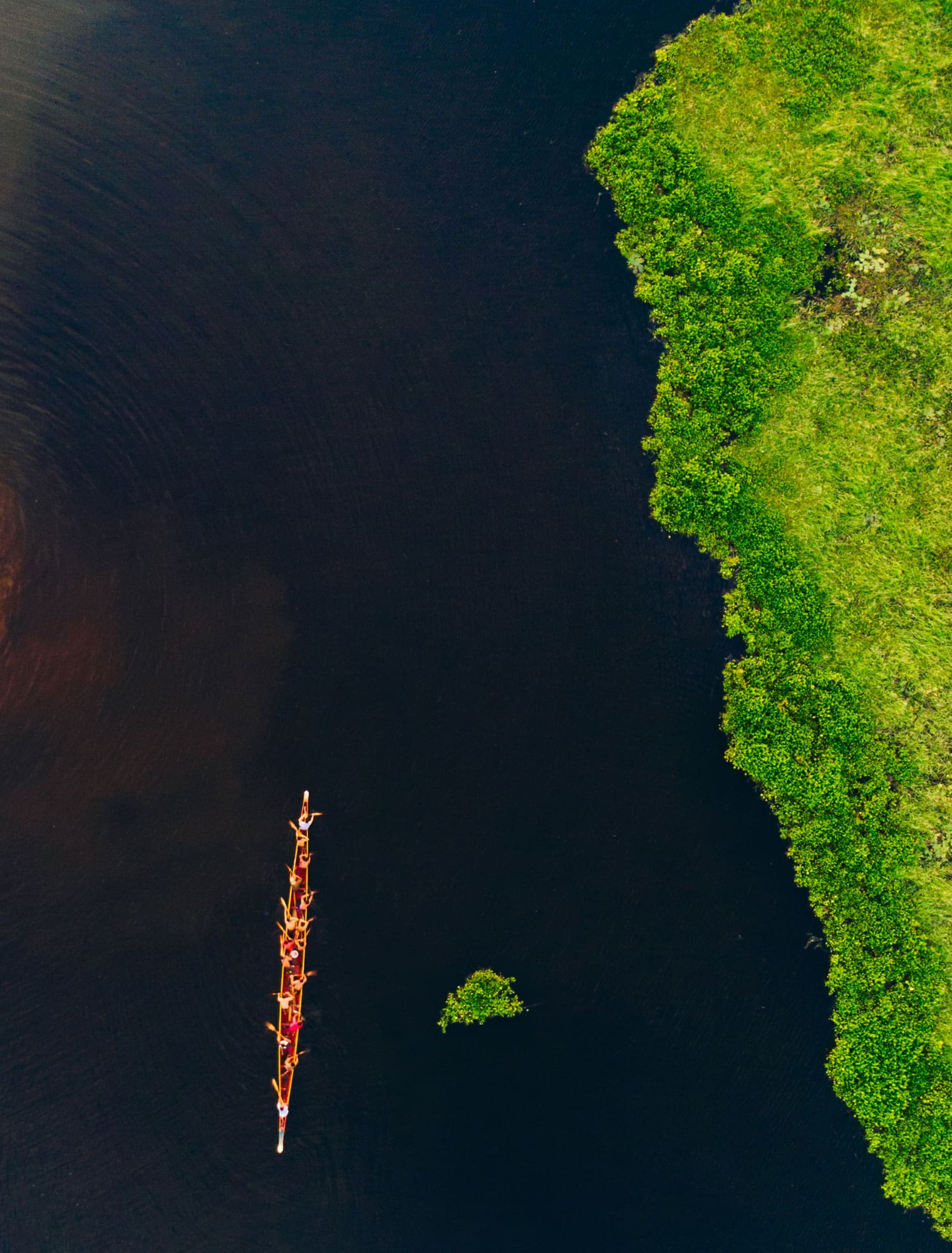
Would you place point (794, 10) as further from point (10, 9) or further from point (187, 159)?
point (10, 9)

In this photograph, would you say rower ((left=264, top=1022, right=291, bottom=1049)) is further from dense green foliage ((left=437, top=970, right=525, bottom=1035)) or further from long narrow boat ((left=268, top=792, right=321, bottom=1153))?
dense green foliage ((left=437, top=970, right=525, bottom=1035))

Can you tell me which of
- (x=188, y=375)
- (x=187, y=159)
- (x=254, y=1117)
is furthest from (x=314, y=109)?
(x=254, y=1117)

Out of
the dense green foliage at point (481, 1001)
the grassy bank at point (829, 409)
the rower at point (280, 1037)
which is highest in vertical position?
the grassy bank at point (829, 409)

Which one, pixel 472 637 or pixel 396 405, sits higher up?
pixel 396 405

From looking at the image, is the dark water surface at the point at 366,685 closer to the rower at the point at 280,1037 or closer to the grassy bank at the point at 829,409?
the rower at the point at 280,1037

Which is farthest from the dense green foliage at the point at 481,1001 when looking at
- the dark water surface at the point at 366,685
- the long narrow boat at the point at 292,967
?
the long narrow boat at the point at 292,967

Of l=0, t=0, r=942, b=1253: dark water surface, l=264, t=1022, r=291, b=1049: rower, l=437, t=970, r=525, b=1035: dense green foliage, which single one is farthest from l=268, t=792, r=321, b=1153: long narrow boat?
l=437, t=970, r=525, b=1035: dense green foliage
